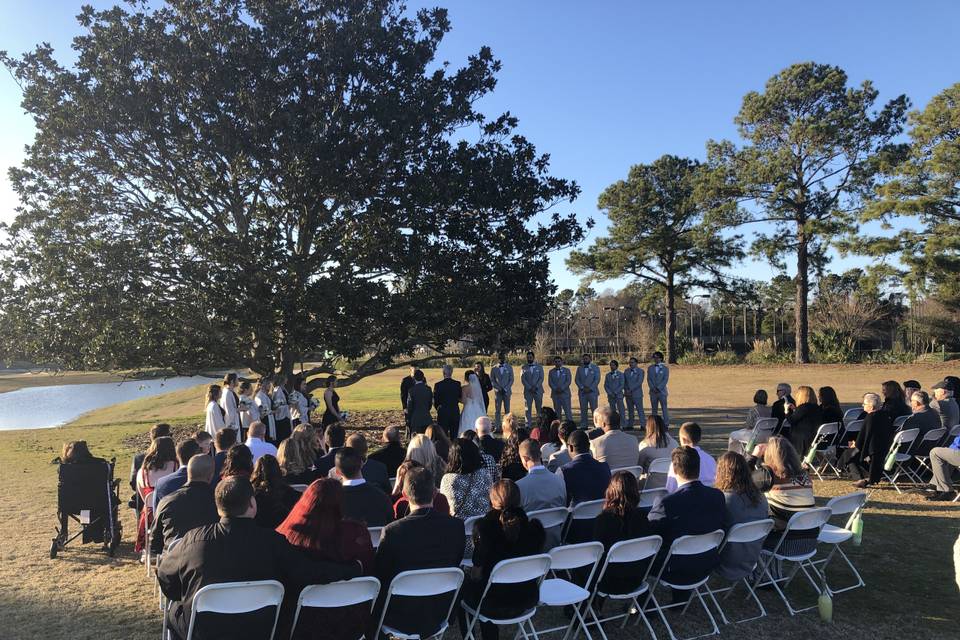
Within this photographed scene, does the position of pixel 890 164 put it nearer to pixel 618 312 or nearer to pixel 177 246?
pixel 177 246

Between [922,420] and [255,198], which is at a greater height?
[255,198]

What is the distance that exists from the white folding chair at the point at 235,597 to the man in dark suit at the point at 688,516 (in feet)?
9.00

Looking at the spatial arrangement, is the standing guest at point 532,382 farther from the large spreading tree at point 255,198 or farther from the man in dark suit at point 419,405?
the man in dark suit at point 419,405

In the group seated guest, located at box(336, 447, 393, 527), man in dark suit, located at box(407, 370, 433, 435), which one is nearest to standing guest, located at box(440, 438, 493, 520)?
seated guest, located at box(336, 447, 393, 527)

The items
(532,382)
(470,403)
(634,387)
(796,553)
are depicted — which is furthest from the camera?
(532,382)

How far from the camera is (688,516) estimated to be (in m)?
4.58

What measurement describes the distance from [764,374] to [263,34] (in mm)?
26745

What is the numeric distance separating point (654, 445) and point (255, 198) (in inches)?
449

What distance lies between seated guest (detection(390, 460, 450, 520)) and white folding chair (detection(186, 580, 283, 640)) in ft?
3.80

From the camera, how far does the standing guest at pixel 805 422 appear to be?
31.3 ft

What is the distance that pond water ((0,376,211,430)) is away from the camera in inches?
1297

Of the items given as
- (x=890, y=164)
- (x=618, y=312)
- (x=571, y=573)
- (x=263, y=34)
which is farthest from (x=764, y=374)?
(x=618, y=312)

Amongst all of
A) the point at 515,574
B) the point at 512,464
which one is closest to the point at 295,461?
the point at 512,464

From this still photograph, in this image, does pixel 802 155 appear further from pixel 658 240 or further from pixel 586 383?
pixel 586 383
